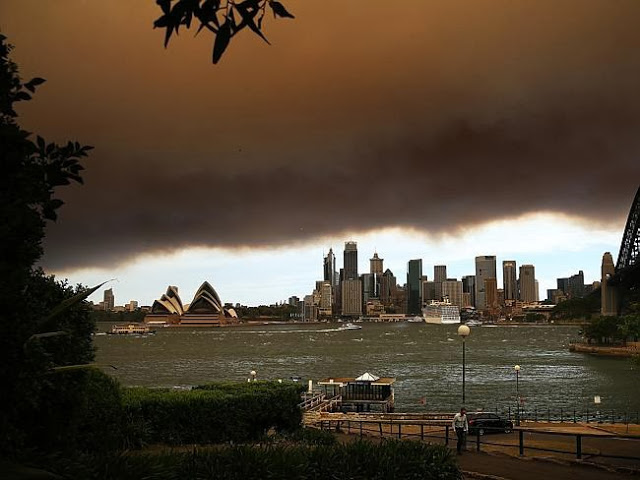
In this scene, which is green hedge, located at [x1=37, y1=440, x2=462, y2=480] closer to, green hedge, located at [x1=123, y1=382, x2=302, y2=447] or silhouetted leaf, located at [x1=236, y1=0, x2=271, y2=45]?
silhouetted leaf, located at [x1=236, y1=0, x2=271, y2=45]

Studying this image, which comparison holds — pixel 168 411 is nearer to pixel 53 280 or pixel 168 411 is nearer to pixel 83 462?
pixel 53 280

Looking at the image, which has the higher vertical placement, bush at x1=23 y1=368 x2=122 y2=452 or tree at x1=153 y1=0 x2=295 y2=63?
tree at x1=153 y1=0 x2=295 y2=63

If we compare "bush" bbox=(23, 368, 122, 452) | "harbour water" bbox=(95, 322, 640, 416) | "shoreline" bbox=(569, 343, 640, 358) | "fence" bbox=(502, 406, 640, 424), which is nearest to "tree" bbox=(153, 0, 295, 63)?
"bush" bbox=(23, 368, 122, 452)

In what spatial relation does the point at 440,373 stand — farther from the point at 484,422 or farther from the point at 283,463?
the point at 283,463

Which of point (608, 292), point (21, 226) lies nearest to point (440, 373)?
point (608, 292)

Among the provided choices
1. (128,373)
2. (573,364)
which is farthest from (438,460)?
(573,364)

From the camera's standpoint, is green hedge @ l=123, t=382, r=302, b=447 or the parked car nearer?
green hedge @ l=123, t=382, r=302, b=447

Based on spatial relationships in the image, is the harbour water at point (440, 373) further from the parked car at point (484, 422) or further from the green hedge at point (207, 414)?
the green hedge at point (207, 414)
